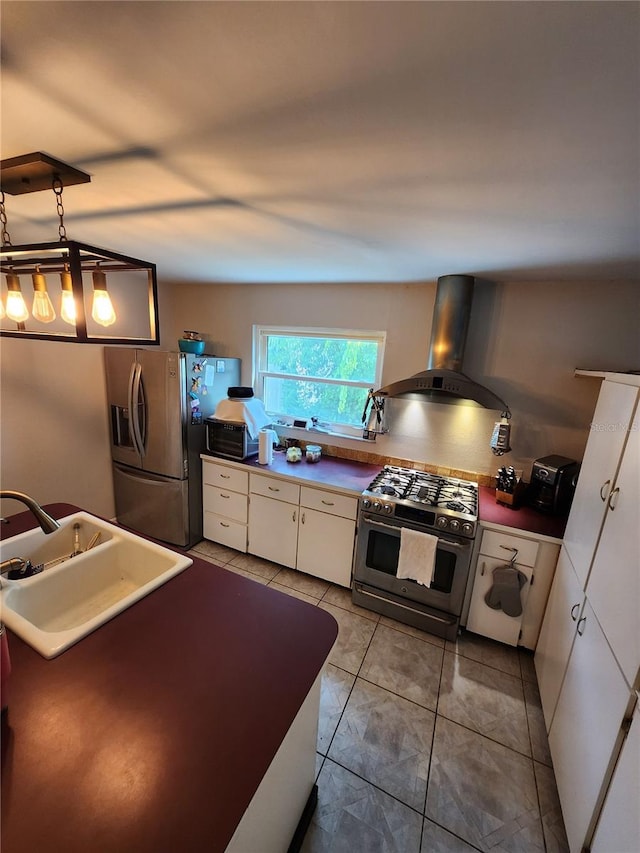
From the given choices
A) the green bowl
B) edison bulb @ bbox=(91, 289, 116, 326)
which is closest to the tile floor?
edison bulb @ bbox=(91, 289, 116, 326)

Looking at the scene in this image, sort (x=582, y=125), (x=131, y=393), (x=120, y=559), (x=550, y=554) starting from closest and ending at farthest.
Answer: (x=582, y=125)
(x=120, y=559)
(x=550, y=554)
(x=131, y=393)

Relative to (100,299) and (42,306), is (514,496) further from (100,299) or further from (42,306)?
(42,306)

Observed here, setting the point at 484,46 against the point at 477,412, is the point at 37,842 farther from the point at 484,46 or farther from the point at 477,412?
the point at 477,412

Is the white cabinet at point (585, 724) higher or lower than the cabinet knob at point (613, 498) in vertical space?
lower

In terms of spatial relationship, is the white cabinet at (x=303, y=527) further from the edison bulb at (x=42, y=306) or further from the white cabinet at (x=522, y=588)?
the edison bulb at (x=42, y=306)

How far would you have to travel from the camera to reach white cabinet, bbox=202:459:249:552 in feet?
9.34

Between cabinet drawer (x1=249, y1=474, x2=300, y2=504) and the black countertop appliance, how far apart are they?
1668 millimetres

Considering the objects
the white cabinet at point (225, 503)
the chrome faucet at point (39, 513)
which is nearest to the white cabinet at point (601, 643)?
the chrome faucet at point (39, 513)

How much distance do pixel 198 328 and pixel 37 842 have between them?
349 centimetres

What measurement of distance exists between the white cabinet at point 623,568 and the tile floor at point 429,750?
2.87ft

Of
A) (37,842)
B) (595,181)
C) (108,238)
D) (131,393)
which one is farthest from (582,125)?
(131,393)

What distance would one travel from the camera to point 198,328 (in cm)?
351

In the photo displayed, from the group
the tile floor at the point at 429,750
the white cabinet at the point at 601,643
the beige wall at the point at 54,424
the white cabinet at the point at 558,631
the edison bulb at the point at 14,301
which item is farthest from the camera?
the beige wall at the point at 54,424

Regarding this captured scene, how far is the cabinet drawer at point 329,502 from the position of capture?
95.3 inches
